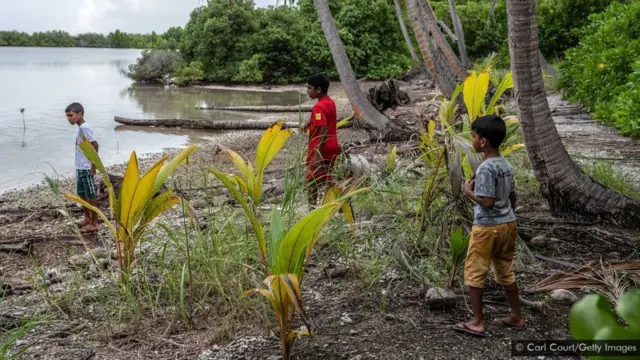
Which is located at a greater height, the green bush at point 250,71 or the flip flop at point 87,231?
the green bush at point 250,71

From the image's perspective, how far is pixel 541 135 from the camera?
15.1 ft

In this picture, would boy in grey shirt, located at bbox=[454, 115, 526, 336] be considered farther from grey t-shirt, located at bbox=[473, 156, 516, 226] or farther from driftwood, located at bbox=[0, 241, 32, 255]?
driftwood, located at bbox=[0, 241, 32, 255]

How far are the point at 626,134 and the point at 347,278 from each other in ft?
21.1

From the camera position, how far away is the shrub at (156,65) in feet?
102

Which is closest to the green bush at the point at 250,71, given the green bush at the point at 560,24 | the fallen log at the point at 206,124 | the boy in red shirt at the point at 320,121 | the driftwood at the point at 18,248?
the green bush at the point at 560,24

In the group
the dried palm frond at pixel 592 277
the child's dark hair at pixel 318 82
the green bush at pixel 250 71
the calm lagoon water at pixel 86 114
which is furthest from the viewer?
the green bush at pixel 250 71

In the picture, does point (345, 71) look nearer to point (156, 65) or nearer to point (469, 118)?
point (469, 118)

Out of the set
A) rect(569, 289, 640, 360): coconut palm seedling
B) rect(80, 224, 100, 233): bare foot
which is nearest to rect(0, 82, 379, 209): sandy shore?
rect(80, 224, 100, 233): bare foot

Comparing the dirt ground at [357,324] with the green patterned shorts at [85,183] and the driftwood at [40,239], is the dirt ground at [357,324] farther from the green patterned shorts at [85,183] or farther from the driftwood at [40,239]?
the green patterned shorts at [85,183]

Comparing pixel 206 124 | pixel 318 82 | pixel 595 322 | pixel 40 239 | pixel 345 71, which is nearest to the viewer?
pixel 595 322

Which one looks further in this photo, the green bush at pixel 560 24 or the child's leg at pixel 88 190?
the green bush at pixel 560 24

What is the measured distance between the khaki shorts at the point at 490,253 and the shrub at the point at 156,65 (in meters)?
29.4

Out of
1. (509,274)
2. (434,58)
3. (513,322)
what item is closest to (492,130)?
(509,274)

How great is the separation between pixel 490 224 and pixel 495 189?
0.19 metres
